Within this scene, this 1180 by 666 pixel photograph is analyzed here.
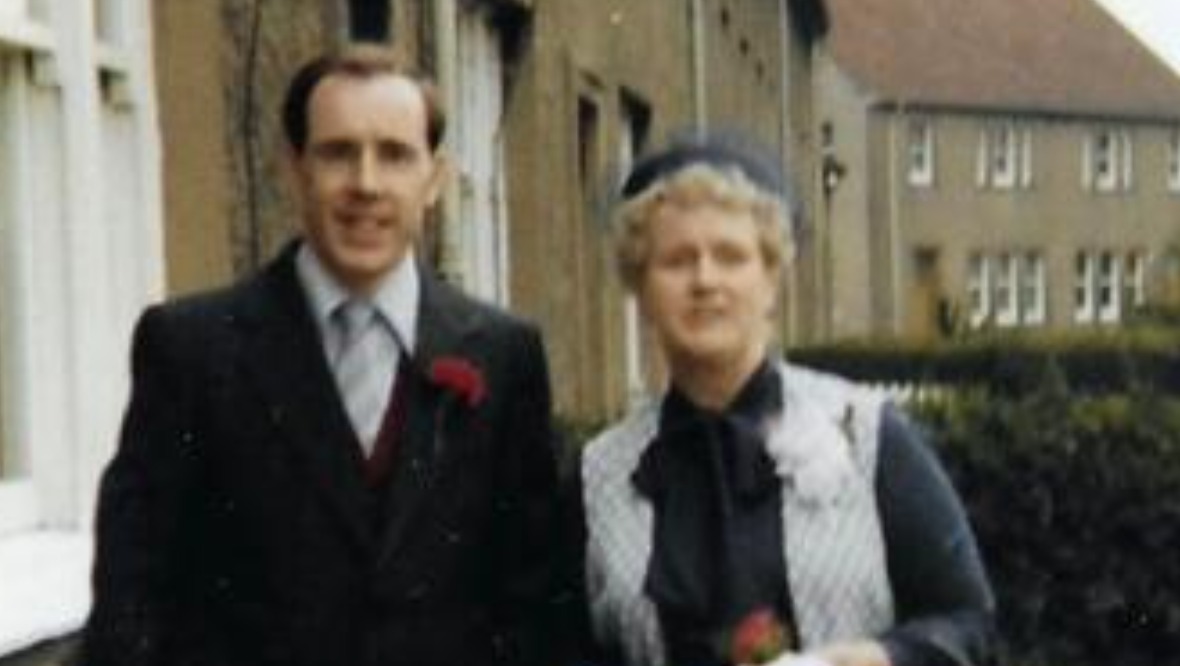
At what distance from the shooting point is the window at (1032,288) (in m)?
65.2

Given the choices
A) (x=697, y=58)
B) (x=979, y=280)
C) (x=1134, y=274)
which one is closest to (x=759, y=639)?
(x=697, y=58)

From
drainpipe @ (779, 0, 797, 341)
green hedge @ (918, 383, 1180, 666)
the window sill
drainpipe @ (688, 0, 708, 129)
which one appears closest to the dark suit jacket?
the window sill

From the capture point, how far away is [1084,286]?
2648 inches

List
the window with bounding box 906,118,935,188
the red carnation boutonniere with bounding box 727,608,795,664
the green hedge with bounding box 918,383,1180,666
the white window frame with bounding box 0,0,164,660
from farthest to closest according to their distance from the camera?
1. the window with bounding box 906,118,935,188
2. the green hedge with bounding box 918,383,1180,666
3. the white window frame with bounding box 0,0,164,660
4. the red carnation boutonniere with bounding box 727,608,795,664

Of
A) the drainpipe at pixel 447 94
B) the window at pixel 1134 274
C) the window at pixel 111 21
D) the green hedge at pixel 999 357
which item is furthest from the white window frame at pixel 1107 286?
the window at pixel 111 21

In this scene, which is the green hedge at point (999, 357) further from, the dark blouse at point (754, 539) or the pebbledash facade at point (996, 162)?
the pebbledash facade at point (996, 162)

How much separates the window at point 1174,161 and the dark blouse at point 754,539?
224 feet

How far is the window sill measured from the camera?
5828 millimetres

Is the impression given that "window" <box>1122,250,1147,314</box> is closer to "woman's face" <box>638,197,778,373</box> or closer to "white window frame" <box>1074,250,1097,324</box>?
"white window frame" <box>1074,250,1097,324</box>

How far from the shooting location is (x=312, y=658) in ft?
11.9

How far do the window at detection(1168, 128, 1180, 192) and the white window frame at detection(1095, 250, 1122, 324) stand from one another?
312cm

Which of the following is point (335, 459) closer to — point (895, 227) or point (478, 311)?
point (478, 311)

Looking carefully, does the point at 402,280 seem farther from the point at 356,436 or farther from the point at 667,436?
the point at 667,436

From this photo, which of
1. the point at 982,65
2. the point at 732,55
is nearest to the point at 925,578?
the point at 732,55
